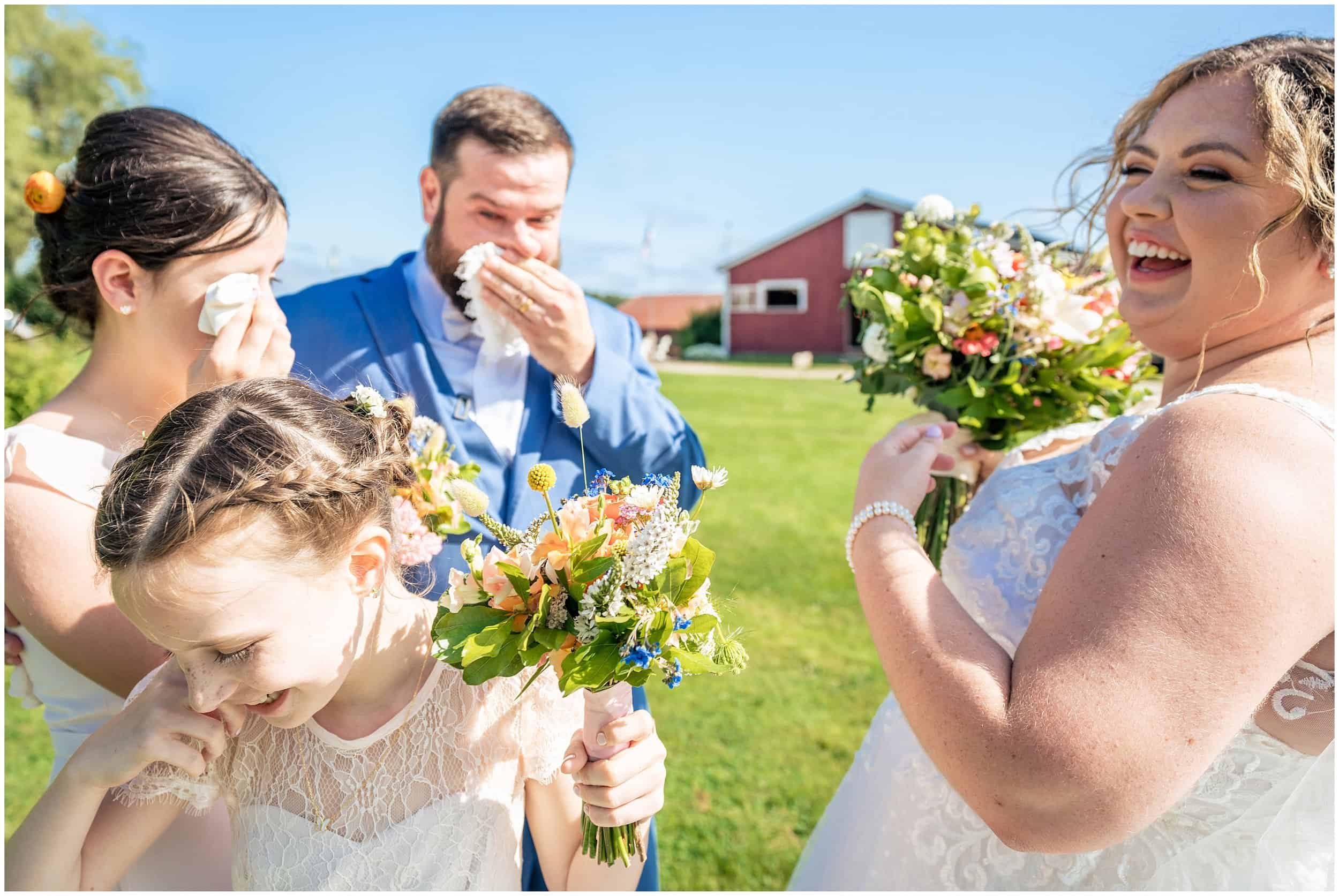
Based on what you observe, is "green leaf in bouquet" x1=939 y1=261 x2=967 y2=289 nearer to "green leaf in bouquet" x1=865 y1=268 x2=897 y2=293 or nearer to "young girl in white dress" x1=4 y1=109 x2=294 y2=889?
"green leaf in bouquet" x1=865 y1=268 x2=897 y2=293

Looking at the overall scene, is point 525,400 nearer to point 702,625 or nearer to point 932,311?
point 932,311

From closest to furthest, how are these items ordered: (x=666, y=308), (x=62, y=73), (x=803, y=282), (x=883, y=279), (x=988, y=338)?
1. (x=988, y=338)
2. (x=883, y=279)
3. (x=62, y=73)
4. (x=803, y=282)
5. (x=666, y=308)

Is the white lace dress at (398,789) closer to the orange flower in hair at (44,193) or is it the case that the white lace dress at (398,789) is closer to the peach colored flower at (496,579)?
the peach colored flower at (496,579)

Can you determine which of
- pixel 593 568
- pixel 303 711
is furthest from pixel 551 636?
pixel 303 711

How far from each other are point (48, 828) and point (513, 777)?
85 centimetres

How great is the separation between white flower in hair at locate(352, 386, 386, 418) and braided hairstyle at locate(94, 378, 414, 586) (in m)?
0.05

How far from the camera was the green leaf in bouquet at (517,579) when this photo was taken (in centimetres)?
147

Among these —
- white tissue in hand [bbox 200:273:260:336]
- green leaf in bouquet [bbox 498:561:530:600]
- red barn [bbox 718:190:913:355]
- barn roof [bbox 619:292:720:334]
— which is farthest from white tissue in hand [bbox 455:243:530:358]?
barn roof [bbox 619:292:720:334]

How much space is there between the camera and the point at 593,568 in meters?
1.44

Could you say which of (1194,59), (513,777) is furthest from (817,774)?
(1194,59)

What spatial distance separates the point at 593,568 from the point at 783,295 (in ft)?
107

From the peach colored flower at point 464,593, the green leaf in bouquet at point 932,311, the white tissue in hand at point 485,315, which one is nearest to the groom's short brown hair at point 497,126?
the white tissue in hand at point 485,315

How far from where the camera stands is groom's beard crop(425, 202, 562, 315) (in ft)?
9.59

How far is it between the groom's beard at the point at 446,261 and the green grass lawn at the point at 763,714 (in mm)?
1320
